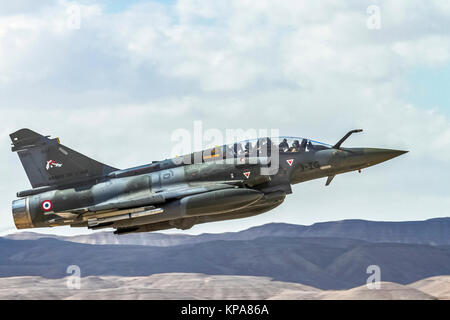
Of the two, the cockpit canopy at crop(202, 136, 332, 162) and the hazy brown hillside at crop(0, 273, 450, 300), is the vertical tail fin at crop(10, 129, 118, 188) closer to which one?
the cockpit canopy at crop(202, 136, 332, 162)

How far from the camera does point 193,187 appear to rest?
25.5 metres

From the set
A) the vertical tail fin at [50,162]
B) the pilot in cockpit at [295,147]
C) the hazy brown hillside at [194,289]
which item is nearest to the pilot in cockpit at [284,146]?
the pilot in cockpit at [295,147]

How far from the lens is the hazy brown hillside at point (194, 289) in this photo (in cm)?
13812

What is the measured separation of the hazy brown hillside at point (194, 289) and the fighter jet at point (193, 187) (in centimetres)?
10765

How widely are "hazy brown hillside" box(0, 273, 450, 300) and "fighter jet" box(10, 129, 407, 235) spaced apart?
353 ft

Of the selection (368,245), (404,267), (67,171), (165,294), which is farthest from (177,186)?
(368,245)

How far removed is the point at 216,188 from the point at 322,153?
4232 millimetres

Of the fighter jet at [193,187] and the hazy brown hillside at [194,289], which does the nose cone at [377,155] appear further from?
the hazy brown hillside at [194,289]

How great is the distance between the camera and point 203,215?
26.7m

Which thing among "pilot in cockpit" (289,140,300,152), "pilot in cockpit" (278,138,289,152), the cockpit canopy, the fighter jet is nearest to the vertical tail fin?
the fighter jet

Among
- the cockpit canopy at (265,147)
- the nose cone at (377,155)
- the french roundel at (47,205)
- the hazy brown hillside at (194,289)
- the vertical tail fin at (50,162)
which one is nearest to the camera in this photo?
the nose cone at (377,155)

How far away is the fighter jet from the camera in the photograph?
82.3 ft

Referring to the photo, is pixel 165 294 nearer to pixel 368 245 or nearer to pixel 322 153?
pixel 368 245
